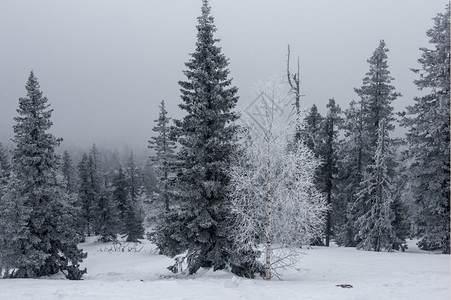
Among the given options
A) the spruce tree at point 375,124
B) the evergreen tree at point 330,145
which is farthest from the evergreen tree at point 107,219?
the spruce tree at point 375,124

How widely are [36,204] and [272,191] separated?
14.0 metres

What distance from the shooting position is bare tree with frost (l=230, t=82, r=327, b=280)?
50.8 feet

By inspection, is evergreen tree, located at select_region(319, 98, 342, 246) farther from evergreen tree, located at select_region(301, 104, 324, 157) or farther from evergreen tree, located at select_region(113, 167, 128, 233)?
evergreen tree, located at select_region(113, 167, 128, 233)

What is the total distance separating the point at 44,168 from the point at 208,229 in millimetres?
10825

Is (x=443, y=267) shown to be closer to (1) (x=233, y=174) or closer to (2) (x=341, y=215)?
(1) (x=233, y=174)

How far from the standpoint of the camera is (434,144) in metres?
21.7

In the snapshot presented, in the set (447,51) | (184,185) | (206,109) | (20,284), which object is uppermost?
(447,51)

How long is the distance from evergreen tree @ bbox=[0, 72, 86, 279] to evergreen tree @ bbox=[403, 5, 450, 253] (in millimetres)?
22123

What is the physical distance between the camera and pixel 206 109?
16.4 meters

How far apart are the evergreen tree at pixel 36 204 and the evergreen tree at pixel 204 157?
24.2 ft

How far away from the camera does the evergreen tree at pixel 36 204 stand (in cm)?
1864

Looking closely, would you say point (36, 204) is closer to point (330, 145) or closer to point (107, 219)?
point (330, 145)

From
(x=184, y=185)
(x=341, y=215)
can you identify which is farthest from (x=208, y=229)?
(x=341, y=215)

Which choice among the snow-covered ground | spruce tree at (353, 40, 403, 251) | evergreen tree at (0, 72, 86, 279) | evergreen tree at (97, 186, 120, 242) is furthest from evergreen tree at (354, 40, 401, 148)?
evergreen tree at (97, 186, 120, 242)
